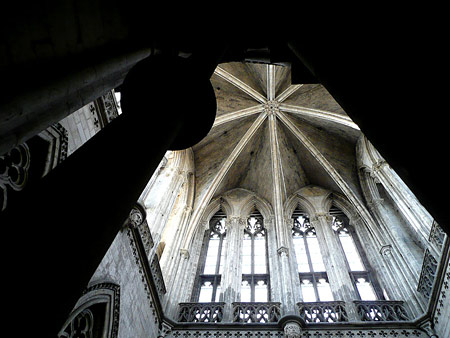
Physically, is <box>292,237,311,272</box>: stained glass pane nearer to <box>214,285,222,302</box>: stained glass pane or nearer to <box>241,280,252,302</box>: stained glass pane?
<box>241,280,252,302</box>: stained glass pane

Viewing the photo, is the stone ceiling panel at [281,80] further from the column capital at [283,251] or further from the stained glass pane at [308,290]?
the stained glass pane at [308,290]

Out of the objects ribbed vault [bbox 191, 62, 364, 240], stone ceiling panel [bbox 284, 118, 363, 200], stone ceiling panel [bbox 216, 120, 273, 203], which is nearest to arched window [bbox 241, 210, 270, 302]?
ribbed vault [bbox 191, 62, 364, 240]

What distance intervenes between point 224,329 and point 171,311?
1.35 metres

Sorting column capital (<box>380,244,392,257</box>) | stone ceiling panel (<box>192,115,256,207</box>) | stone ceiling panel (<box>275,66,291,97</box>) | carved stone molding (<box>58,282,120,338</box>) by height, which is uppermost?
stone ceiling panel (<box>275,66,291,97</box>)

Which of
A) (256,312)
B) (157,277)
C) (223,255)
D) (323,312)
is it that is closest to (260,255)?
(223,255)

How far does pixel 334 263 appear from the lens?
946cm

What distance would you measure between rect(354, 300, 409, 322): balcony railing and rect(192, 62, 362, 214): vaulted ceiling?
4.72 meters

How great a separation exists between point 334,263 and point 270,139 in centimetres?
566

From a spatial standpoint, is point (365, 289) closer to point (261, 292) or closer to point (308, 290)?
point (308, 290)

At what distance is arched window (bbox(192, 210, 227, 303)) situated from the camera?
9203 mm

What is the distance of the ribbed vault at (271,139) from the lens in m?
12.5

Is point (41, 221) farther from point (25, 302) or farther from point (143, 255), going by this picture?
point (143, 255)

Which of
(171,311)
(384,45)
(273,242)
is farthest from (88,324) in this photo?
(273,242)

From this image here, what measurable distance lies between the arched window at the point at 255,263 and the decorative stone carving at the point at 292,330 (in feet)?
5.22
